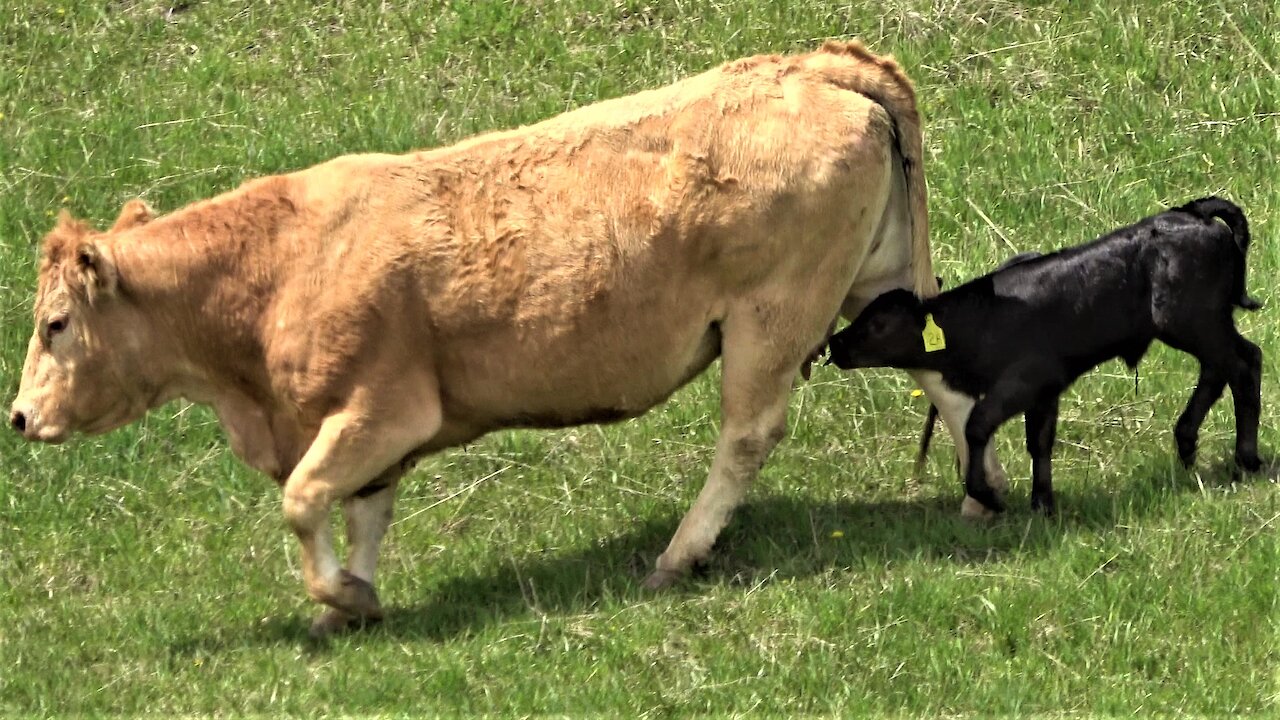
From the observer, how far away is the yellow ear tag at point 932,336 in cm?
861

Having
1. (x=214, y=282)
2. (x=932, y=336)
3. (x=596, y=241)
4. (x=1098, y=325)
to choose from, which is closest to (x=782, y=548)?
(x=932, y=336)

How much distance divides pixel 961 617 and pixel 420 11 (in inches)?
314

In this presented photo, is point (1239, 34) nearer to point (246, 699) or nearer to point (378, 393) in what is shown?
point (378, 393)

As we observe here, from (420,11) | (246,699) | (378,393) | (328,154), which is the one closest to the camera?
(246,699)

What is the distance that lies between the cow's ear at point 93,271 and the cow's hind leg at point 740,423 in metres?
2.74

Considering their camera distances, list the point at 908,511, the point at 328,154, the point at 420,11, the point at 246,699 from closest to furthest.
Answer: the point at 246,699 < the point at 908,511 < the point at 328,154 < the point at 420,11

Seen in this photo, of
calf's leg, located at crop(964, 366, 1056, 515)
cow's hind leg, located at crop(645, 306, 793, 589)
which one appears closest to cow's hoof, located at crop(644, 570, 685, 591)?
cow's hind leg, located at crop(645, 306, 793, 589)

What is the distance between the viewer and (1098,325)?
27.7 feet

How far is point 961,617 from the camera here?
24.6 feet

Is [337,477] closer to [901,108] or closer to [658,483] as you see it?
[658,483]

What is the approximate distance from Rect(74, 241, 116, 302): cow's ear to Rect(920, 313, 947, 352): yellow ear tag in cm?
368

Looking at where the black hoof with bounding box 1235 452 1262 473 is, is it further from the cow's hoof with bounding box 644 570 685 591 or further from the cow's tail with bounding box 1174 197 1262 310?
the cow's hoof with bounding box 644 570 685 591

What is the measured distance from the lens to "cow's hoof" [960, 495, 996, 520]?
8555 millimetres

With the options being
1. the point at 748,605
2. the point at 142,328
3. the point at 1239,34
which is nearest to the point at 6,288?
the point at 142,328
